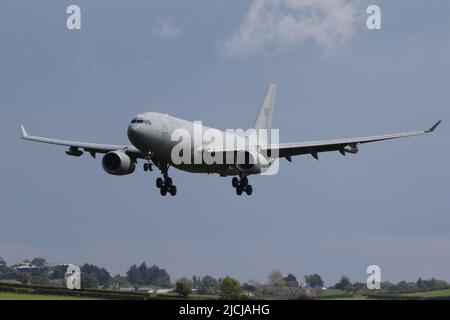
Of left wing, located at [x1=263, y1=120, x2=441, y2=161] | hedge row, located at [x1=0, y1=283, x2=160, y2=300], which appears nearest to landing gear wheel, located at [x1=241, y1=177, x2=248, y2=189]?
left wing, located at [x1=263, y1=120, x2=441, y2=161]

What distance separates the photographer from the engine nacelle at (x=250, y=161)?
78.6 meters

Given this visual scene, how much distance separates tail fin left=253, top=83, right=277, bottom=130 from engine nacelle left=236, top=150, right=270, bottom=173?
18.7 meters

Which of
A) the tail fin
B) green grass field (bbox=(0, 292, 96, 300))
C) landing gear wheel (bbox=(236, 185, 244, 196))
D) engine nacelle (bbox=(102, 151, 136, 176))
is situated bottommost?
green grass field (bbox=(0, 292, 96, 300))

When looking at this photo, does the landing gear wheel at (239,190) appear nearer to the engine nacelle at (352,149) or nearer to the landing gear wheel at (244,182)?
the landing gear wheel at (244,182)

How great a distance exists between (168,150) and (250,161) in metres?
9.21

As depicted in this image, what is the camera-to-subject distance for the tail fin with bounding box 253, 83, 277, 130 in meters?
99.6

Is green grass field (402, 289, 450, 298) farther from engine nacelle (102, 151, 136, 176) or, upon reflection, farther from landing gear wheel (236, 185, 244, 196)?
engine nacelle (102, 151, 136, 176)

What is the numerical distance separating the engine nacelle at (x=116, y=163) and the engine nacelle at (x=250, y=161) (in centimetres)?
924

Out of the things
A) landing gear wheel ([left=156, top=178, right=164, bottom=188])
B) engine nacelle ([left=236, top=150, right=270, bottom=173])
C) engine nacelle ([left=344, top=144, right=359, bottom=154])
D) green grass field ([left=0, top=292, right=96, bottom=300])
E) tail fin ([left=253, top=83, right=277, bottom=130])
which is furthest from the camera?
tail fin ([left=253, top=83, right=277, bottom=130])

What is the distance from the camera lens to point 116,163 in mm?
79000

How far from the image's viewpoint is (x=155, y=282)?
67.1 m

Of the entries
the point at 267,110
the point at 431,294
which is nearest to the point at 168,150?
the point at 431,294
